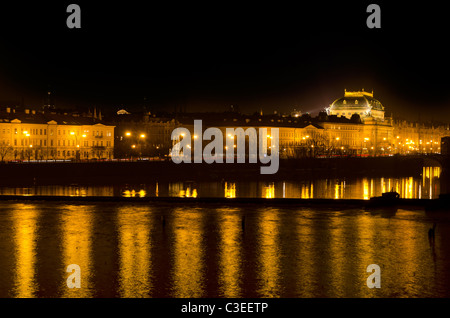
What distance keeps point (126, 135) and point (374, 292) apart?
86.0m

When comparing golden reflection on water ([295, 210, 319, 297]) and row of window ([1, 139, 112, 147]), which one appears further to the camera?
row of window ([1, 139, 112, 147])

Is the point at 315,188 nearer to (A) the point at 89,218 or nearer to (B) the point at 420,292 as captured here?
(A) the point at 89,218

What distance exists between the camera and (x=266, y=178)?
68.4 metres

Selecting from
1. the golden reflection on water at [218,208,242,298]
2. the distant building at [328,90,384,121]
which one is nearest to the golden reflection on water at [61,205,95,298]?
the golden reflection on water at [218,208,242,298]

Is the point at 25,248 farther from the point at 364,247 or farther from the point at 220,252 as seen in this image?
the point at 364,247

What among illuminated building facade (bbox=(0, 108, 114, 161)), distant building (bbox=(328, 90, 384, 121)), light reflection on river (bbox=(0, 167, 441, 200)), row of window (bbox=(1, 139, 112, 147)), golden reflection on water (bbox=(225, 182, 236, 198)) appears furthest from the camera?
distant building (bbox=(328, 90, 384, 121))

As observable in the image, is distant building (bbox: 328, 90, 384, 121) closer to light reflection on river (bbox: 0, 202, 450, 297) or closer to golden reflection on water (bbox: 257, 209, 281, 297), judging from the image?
light reflection on river (bbox: 0, 202, 450, 297)

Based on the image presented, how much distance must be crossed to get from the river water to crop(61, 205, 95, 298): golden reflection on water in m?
0.03

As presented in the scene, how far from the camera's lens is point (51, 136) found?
8438 cm

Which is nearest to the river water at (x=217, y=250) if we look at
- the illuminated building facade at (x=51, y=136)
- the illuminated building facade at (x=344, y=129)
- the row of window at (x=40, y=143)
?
the illuminated building facade at (x=51, y=136)

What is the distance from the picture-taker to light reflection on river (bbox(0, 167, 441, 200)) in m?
47.7

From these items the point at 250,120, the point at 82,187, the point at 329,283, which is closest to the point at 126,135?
the point at 250,120

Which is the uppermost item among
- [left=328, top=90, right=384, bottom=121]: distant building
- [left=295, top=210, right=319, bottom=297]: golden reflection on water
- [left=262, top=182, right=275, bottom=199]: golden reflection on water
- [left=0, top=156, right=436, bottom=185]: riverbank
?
[left=328, top=90, right=384, bottom=121]: distant building

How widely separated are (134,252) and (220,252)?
8.11 feet
